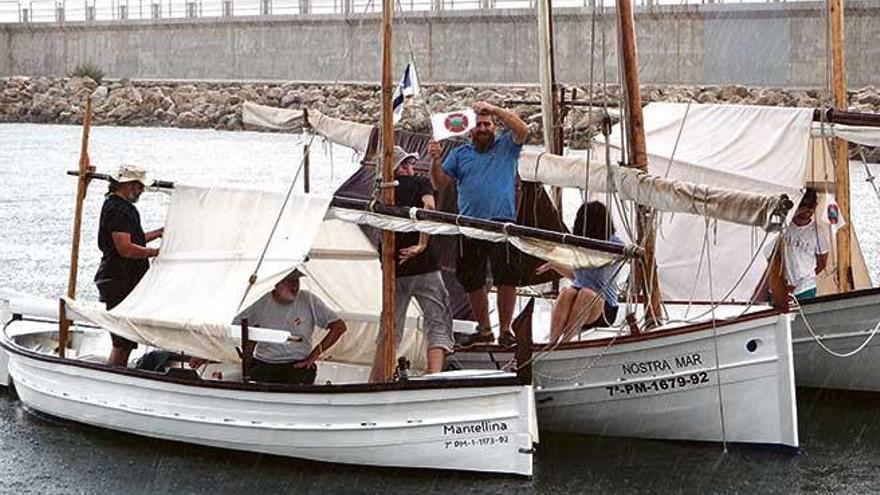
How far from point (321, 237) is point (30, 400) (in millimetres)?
3335

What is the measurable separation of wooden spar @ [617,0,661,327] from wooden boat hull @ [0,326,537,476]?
2.04 metres

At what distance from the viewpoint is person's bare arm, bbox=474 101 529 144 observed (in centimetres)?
1456

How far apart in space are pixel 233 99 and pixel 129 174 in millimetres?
58339

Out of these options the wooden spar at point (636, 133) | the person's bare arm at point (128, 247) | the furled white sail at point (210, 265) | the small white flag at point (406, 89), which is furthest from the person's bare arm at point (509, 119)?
the person's bare arm at point (128, 247)

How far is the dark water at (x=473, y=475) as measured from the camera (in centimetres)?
1407

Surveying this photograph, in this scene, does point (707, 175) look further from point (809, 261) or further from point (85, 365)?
point (85, 365)

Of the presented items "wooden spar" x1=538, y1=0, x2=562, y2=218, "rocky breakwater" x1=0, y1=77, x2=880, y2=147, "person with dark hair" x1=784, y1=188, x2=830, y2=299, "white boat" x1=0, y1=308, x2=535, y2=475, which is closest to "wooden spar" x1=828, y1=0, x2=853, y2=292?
"person with dark hair" x1=784, y1=188, x2=830, y2=299

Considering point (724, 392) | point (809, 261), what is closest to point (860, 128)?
point (809, 261)

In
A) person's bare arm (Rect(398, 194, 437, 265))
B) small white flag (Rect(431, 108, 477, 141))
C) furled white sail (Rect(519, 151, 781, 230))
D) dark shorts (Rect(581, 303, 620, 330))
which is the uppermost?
small white flag (Rect(431, 108, 477, 141))

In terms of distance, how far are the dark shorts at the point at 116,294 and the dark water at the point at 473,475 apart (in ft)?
2.68

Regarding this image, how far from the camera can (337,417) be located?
14.1m

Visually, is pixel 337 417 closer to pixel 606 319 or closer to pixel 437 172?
pixel 437 172

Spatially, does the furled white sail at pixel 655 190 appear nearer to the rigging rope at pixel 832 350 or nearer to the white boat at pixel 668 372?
the white boat at pixel 668 372

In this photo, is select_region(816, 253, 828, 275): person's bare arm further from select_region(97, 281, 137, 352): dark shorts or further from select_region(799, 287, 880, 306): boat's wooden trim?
select_region(97, 281, 137, 352): dark shorts
